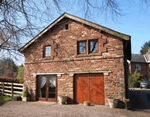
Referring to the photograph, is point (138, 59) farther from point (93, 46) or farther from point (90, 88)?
point (90, 88)

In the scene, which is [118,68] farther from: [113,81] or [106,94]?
[106,94]

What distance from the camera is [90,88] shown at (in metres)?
12.0

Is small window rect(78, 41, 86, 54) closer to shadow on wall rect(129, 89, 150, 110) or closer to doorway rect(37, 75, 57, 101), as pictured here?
doorway rect(37, 75, 57, 101)

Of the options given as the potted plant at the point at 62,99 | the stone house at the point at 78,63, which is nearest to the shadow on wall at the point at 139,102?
the stone house at the point at 78,63

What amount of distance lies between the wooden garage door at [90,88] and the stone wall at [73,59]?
15.6 inches

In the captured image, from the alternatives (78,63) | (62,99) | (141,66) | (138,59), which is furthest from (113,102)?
(138,59)

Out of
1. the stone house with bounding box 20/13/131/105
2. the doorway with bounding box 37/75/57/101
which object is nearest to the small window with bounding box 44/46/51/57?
the stone house with bounding box 20/13/131/105

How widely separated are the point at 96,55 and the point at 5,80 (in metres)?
11.6

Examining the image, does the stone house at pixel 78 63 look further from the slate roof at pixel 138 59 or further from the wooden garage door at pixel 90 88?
the slate roof at pixel 138 59

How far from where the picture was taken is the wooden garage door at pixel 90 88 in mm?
11695

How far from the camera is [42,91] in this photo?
45.1 ft

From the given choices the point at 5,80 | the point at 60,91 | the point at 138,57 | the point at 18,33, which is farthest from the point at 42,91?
the point at 138,57

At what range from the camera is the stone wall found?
1134cm

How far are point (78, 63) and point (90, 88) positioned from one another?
2.15 m
